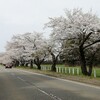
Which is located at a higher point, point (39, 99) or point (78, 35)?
point (78, 35)

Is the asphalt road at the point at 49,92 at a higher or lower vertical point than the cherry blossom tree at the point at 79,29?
lower

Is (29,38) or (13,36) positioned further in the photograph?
(13,36)

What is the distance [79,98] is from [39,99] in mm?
1855

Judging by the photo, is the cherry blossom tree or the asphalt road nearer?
the asphalt road

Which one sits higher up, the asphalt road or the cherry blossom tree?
the cherry blossom tree

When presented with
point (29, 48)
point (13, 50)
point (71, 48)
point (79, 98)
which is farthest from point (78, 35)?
point (13, 50)

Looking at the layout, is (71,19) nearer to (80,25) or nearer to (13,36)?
(80,25)

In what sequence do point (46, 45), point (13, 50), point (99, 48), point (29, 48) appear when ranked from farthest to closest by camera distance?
point (13, 50) → point (29, 48) → point (46, 45) → point (99, 48)

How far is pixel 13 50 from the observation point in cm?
9250

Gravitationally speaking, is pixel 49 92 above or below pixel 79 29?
below

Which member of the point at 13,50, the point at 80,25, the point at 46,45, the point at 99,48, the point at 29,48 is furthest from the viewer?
the point at 13,50

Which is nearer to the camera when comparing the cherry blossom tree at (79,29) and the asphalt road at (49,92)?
the asphalt road at (49,92)

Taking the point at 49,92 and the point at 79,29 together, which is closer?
the point at 49,92

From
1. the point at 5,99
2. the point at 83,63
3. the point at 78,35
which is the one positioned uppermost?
the point at 78,35
